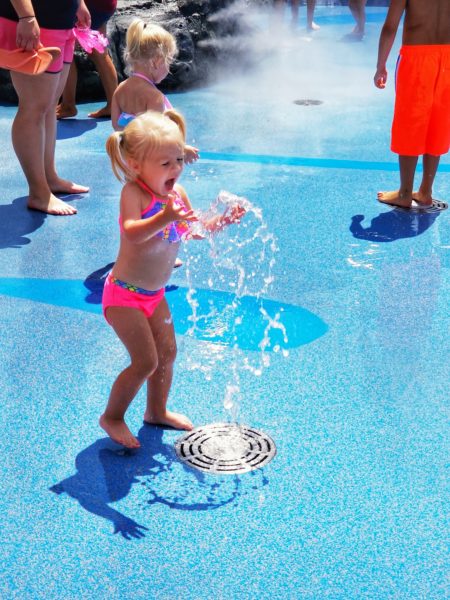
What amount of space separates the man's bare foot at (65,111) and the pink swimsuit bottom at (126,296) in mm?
5740

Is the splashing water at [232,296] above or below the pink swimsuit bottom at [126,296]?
below

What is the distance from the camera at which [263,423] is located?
3195 millimetres

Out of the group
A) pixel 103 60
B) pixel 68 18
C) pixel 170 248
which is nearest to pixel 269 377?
pixel 170 248

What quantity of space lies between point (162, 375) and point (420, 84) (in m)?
3.33

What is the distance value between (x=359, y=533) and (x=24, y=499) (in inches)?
44.2

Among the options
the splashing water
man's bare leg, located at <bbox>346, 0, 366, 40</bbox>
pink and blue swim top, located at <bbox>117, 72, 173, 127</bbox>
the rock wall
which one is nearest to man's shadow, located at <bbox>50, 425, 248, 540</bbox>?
the splashing water

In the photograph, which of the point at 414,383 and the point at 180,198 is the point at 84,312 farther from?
the point at 414,383

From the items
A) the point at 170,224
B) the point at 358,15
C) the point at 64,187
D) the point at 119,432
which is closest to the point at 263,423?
the point at 119,432

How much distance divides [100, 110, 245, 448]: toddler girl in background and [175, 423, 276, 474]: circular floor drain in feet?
0.29

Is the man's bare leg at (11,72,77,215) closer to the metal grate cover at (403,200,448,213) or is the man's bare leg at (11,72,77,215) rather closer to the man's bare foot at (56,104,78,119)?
the metal grate cover at (403,200,448,213)

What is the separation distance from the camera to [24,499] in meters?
2.75

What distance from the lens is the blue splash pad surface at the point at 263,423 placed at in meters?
2.46

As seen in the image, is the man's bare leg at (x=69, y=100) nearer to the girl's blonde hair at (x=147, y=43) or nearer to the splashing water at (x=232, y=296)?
the splashing water at (x=232, y=296)

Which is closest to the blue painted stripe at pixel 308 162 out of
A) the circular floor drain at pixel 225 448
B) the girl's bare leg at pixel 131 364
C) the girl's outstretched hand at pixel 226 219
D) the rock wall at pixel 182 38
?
the rock wall at pixel 182 38
